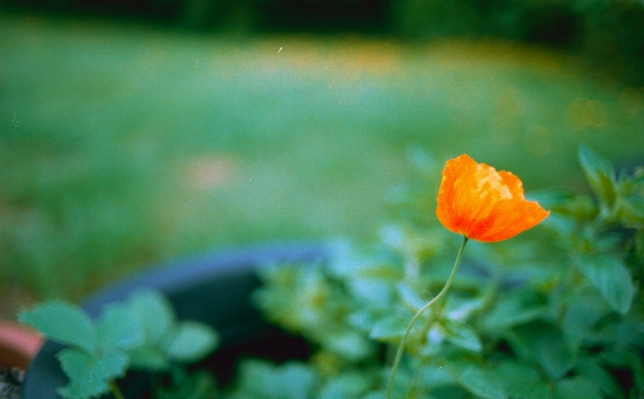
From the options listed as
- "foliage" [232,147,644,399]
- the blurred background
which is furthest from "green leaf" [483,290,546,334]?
the blurred background

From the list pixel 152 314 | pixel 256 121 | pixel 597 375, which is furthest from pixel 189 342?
pixel 256 121

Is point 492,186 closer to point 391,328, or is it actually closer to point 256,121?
point 391,328

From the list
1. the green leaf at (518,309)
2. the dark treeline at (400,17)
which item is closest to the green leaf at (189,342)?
the green leaf at (518,309)

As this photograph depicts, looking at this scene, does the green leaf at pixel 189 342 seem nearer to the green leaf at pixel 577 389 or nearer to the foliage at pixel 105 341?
the foliage at pixel 105 341

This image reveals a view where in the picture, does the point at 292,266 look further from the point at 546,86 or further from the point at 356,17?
the point at 356,17

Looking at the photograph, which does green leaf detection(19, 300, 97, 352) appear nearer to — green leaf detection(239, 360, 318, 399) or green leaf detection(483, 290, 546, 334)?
green leaf detection(239, 360, 318, 399)
